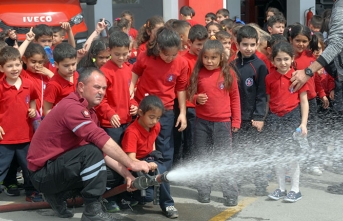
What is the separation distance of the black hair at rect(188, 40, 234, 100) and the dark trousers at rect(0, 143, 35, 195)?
5.38 feet

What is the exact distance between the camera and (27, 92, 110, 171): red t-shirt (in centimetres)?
494

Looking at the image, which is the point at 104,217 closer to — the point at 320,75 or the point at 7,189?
the point at 7,189

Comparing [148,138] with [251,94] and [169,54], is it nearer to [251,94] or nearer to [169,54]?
[169,54]

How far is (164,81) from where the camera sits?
6008mm

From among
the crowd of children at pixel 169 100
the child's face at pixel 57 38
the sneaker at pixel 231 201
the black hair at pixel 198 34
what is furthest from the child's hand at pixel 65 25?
the sneaker at pixel 231 201

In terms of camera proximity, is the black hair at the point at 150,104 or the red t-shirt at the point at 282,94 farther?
the red t-shirt at the point at 282,94

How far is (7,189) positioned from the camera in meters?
6.30

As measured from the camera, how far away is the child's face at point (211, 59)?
19.3 ft

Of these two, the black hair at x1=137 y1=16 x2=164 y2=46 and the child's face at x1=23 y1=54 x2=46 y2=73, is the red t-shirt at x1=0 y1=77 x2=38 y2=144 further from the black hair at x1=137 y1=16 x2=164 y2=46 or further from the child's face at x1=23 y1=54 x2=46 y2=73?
the black hair at x1=137 y1=16 x2=164 y2=46

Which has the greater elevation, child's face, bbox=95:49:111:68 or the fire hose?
child's face, bbox=95:49:111:68

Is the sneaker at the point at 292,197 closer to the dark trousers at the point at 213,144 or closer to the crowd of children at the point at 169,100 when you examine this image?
the crowd of children at the point at 169,100

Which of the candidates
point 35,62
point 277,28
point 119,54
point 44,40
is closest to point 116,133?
point 119,54

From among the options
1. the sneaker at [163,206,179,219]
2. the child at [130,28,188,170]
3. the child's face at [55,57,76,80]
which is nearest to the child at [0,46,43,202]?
the child's face at [55,57,76,80]

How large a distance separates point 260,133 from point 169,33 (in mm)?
1357
